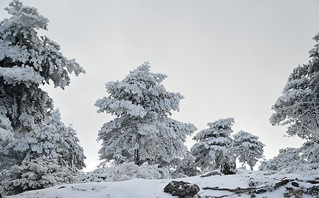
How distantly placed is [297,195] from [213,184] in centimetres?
198

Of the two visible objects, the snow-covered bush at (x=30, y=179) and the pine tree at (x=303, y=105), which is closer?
the snow-covered bush at (x=30, y=179)

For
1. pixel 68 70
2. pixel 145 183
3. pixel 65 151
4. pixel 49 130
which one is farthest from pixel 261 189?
pixel 65 151

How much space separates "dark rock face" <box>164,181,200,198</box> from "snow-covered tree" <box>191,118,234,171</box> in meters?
14.3

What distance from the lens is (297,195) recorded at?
4422mm

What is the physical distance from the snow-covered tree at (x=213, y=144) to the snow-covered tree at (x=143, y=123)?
26.7 ft

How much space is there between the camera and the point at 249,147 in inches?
869

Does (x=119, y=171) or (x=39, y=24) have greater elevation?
(x=39, y=24)

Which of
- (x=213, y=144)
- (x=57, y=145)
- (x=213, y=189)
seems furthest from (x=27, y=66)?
(x=213, y=144)

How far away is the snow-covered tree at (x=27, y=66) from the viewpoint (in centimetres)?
531

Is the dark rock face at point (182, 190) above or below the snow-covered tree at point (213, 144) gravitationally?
below

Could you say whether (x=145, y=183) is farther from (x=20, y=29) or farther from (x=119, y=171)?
(x=20, y=29)

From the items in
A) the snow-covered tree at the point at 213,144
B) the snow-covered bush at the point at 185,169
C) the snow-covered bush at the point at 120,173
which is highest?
the snow-covered tree at the point at 213,144

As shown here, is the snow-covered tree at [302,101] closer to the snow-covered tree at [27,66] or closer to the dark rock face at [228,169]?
the dark rock face at [228,169]

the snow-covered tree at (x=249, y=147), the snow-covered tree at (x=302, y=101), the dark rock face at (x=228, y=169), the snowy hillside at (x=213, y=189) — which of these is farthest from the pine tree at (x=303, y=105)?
the snow-covered tree at (x=249, y=147)
